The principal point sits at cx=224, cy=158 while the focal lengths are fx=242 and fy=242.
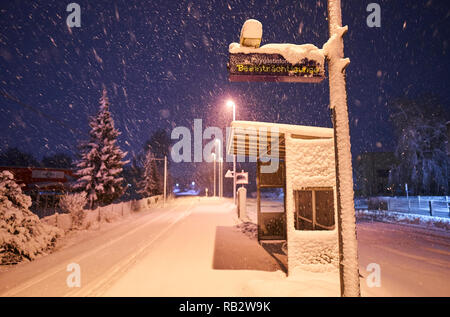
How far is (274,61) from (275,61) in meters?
0.02

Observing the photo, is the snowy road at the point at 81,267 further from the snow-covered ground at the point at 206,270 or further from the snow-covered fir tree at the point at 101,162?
the snow-covered fir tree at the point at 101,162

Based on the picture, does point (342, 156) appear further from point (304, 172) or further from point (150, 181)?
point (150, 181)

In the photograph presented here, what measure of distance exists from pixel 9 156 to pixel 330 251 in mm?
79679

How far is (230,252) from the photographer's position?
307 inches

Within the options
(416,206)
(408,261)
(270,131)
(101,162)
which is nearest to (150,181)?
(101,162)

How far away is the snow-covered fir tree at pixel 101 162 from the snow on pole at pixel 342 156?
78.9ft

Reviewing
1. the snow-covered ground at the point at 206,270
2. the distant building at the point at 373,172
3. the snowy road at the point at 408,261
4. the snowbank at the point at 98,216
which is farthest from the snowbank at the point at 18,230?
the distant building at the point at 373,172

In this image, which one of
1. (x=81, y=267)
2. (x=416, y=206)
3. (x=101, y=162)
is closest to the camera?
(x=81, y=267)

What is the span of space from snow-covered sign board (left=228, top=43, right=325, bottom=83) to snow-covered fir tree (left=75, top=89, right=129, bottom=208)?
913 inches

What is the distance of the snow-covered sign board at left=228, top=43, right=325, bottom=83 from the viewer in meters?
3.88

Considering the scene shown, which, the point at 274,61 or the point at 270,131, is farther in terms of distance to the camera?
the point at 270,131

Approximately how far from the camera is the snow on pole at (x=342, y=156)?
3248 mm

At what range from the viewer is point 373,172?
148ft
